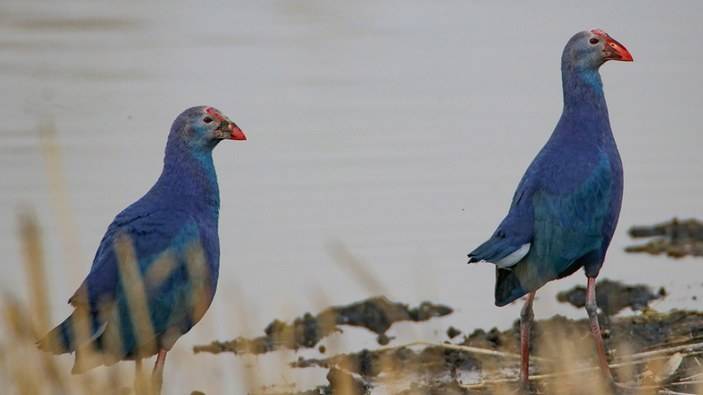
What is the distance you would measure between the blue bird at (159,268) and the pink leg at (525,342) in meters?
1.40

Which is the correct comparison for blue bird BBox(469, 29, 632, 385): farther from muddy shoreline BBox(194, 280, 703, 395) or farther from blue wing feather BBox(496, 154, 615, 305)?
muddy shoreline BBox(194, 280, 703, 395)

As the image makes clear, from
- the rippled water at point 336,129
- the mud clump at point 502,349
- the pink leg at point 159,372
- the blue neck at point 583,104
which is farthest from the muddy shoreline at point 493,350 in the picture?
the blue neck at point 583,104

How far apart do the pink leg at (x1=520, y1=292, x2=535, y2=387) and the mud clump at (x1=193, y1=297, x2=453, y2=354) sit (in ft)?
4.20

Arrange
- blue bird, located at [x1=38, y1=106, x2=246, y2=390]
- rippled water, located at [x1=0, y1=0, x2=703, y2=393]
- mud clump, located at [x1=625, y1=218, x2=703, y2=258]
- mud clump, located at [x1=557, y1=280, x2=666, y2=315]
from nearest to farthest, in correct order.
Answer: blue bird, located at [x1=38, y1=106, x2=246, y2=390] < mud clump, located at [x1=557, y1=280, x2=666, y2=315] < rippled water, located at [x1=0, y1=0, x2=703, y2=393] < mud clump, located at [x1=625, y1=218, x2=703, y2=258]

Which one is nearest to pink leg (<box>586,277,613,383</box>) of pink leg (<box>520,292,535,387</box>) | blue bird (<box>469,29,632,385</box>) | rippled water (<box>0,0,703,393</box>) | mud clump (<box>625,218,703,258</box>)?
blue bird (<box>469,29,632,385</box>)

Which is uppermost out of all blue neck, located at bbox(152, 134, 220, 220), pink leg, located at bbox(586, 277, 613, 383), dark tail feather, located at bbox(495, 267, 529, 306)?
blue neck, located at bbox(152, 134, 220, 220)

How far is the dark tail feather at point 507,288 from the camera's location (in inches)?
303

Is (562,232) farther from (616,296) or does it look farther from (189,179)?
(616,296)

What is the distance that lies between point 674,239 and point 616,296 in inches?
42.7

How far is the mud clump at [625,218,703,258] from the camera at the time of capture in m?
10.4

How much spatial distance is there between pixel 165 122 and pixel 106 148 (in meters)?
0.84

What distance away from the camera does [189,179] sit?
310 inches

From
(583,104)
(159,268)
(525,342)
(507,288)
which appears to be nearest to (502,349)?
(525,342)

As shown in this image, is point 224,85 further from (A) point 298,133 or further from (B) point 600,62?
(B) point 600,62
